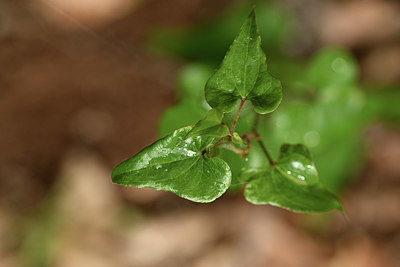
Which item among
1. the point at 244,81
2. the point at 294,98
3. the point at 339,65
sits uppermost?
the point at 244,81

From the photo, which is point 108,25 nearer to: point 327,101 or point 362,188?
point 327,101

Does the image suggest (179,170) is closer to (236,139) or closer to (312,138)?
(236,139)

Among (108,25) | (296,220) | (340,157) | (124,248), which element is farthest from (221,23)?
(124,248)

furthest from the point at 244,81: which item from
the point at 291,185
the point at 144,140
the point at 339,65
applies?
the point at 144,140

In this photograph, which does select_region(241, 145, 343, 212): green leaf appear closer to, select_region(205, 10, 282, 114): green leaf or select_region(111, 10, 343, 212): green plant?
select_region(111, 10, 343, 212): green plant

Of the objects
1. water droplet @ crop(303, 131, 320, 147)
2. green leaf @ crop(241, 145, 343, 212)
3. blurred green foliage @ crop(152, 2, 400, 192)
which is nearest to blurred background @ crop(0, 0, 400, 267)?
blurred green foliage @ crop(152, 2, 400, 192)

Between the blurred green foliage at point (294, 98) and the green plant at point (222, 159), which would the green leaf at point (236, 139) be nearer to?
the green plant at point (222, 159)
